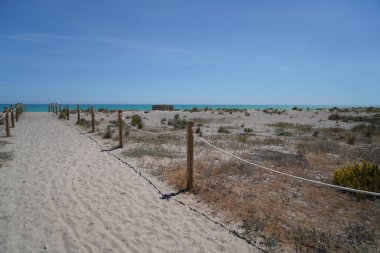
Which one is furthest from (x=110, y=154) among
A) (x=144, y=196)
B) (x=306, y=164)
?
(x=306, y=164)

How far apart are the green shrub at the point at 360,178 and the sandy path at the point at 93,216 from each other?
139 inches

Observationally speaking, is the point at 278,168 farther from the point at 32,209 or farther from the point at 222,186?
the point at 32,209

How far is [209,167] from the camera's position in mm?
8680

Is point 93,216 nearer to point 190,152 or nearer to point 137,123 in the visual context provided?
point 190,152

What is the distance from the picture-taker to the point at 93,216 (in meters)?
5.08

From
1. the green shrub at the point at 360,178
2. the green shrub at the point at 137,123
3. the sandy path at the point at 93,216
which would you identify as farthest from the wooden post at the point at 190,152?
the green shrub at the point at 137,123

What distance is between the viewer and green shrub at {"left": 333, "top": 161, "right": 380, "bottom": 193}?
6402 mm

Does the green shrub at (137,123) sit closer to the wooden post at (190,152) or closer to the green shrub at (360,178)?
the wooden post at (190,152)

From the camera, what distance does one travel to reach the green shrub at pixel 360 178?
21.0 feet

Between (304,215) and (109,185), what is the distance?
406cm

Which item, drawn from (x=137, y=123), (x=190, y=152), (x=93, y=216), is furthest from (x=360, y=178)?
(x=137, y=123)

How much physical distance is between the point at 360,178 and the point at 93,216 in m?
5.57

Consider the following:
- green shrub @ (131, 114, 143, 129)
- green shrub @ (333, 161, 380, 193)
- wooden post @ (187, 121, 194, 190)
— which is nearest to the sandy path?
wooden post @ (187, 121, 194, 190)

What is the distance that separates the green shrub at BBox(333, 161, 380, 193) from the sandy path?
11.6 feet
